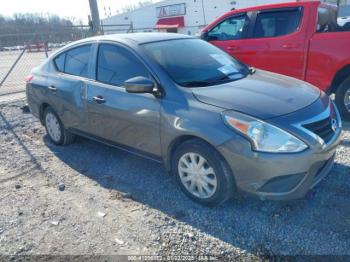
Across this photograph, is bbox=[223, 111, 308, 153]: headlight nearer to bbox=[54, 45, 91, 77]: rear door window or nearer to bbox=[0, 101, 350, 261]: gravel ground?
bbox=[0, 101, 350, 261]: gravel ground

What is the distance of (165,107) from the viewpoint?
319cm

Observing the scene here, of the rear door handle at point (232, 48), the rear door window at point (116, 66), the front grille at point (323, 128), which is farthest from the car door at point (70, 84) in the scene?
the rear door handle at point (232, 48)

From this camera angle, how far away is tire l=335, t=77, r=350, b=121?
5152mm

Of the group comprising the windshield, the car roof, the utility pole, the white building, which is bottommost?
the windshield

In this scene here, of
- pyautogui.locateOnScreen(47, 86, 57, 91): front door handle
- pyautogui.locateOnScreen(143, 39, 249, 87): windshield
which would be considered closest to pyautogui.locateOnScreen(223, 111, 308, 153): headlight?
pyautogui.locateOnScreen(143, 39, 249, 87): windshield

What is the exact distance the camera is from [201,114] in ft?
9.59

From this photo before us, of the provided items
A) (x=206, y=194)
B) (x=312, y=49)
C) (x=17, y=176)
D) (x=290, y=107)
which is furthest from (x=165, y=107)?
(x=312, y=49)

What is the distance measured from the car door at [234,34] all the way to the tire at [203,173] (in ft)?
12.0

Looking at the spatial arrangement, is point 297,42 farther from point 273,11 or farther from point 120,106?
point 120,106

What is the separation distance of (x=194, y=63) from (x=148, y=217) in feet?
5.70

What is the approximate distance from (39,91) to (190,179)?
3.06m

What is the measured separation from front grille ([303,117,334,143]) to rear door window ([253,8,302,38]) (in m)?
3.13

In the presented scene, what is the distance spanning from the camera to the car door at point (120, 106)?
3.38 meters

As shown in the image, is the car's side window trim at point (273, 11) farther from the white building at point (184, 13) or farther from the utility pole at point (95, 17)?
the white building at point (184, 13)
